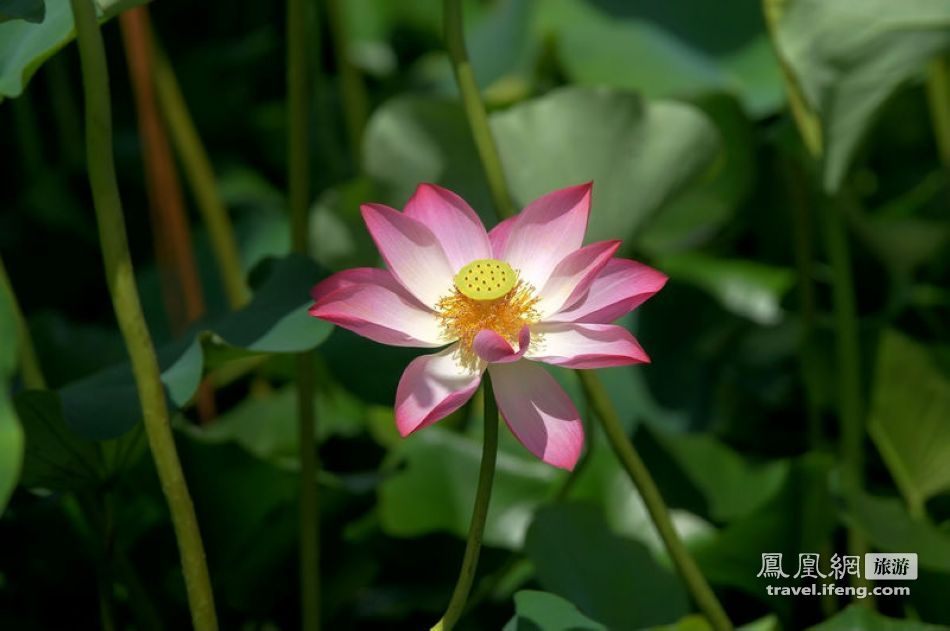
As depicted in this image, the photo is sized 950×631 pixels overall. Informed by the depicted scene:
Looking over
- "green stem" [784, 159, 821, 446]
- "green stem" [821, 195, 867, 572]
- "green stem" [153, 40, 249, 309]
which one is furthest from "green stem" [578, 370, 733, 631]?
"green stem" [153, 40, 249, 309]

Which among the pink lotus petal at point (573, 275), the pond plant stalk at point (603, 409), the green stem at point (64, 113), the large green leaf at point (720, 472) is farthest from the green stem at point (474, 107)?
the green stem at point (64, 113)

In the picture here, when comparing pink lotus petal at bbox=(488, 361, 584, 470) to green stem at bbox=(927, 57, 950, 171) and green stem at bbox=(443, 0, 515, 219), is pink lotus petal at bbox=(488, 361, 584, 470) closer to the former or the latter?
green stem at bbox=(443, 0, 515, 219)

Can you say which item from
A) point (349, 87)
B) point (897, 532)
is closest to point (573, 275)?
point (897, 532)

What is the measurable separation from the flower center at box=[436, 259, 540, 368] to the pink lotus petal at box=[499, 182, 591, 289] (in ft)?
0.05

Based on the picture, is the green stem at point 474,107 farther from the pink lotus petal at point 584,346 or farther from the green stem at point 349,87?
the green stem at point 349,87

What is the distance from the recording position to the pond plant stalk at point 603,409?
1.81ft

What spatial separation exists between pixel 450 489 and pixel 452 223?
1.35 ft

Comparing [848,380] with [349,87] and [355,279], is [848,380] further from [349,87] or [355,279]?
[349,87]

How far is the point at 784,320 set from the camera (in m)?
1.08

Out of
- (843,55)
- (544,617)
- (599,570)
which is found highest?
(843,55)

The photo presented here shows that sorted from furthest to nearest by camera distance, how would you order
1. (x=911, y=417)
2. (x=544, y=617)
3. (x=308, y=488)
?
(x=911, y=417)
(x=308, y=488)
(x=544, y=617)

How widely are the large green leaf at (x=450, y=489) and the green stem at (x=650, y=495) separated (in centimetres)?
26

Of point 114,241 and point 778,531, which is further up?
point 114,241

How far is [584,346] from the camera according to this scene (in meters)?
0.45
